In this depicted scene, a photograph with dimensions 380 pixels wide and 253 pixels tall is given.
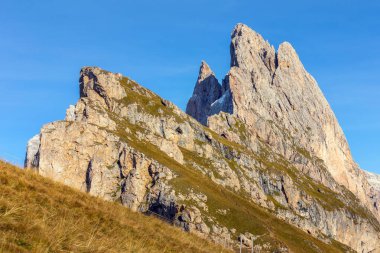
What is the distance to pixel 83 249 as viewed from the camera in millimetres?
12070

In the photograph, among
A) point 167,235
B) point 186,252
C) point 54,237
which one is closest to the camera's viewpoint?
point 54,237

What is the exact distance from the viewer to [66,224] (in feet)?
47.1

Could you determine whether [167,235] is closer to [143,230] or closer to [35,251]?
[143,230]

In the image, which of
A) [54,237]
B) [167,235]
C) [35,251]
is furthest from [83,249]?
[167,235]

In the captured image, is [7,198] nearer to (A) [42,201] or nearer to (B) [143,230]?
(A) [42,201]

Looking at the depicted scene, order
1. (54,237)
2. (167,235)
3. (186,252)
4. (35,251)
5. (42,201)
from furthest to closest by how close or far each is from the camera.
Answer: (167,235), (186,252), (42,201), (54,237), (35,251)

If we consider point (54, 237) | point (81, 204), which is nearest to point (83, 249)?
point (54, 237)

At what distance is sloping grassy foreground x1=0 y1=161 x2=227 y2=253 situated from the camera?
11734mm

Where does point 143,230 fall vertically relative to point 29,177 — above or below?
below

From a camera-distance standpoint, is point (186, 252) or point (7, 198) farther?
point (186, 252)

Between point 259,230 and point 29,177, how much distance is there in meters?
189

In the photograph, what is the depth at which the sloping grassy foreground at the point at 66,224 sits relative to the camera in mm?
11734

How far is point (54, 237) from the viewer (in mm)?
12008

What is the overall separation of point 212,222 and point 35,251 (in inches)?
7533
